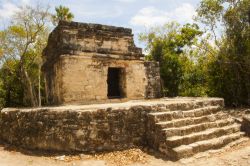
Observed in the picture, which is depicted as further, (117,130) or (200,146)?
(117,130)

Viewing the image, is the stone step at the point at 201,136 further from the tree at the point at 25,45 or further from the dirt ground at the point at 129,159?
the tree at the point at 25,45

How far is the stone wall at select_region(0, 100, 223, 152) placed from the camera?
5984 millimetres

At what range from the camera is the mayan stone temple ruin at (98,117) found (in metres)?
5.98

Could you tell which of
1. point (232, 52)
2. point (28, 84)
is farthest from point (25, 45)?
point (232, 52)

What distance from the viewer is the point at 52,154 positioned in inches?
238

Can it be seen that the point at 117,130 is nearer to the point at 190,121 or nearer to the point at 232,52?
the point at 190,121

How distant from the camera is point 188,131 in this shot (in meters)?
6.11

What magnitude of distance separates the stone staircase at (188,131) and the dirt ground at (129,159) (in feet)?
0.64

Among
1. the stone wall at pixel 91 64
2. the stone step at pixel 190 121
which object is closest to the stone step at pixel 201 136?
the stone step at pixel 190 121

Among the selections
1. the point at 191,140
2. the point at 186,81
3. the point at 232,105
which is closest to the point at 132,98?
the point at 191,140

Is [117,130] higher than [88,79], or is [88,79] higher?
[88,79]

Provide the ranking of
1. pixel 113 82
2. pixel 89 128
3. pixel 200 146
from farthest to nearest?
pixel 113 82
pixel 89 128
pixel 200 146

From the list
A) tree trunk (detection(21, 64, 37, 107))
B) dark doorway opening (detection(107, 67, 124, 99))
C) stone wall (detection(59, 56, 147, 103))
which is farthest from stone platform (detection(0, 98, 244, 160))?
tree trunk (detection(21, 64, 37, 107))

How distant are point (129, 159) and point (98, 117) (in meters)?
1.26
